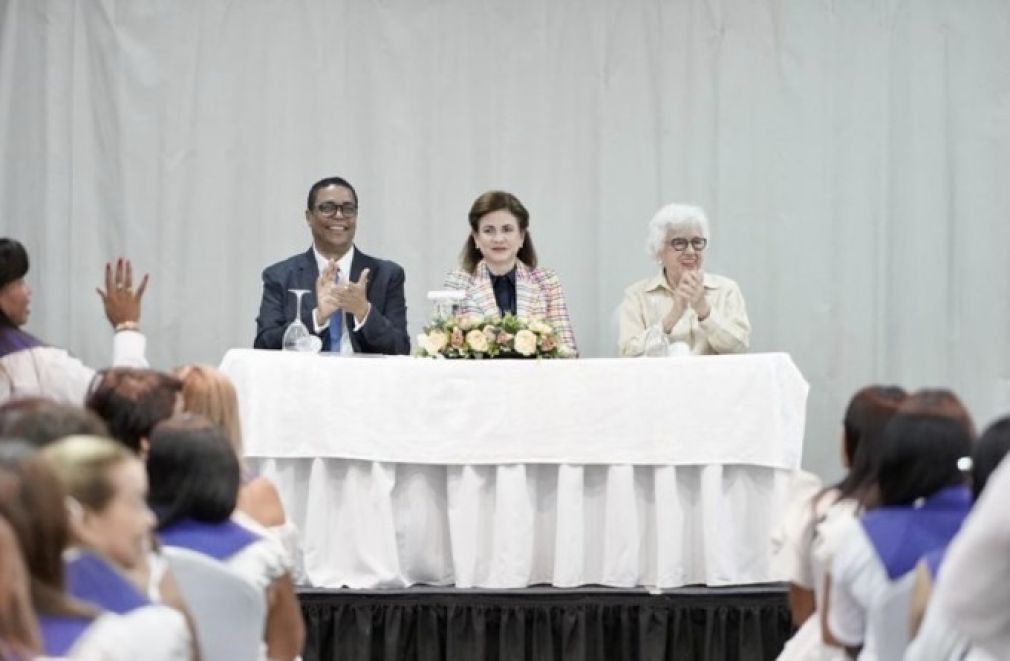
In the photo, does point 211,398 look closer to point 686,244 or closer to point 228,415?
point 228,415

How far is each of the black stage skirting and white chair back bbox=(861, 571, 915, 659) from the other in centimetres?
211

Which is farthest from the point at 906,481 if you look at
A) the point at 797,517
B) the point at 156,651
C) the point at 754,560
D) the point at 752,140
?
the point at 752,140

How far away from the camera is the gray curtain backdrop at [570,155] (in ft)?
23.4

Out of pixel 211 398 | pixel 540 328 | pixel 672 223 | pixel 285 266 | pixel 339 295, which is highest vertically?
pixel 672 223

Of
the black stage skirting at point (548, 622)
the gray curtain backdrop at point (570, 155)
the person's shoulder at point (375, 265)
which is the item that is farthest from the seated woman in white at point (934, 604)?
the gray curtain backdrop at point (570, 155)

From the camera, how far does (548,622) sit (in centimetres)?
521

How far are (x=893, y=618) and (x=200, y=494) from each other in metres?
1.22

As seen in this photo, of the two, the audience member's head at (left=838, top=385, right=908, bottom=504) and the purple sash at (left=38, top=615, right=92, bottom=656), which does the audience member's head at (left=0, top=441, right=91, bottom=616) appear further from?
the audience member's head at (left=838, top=385, right=908, bottom=504)

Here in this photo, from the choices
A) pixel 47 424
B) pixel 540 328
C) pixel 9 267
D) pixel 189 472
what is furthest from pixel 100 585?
pixel 540 328

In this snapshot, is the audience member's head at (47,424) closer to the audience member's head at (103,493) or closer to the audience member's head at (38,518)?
the audience member's head at (103,493)

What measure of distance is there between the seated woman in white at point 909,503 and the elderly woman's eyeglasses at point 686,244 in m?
3.04

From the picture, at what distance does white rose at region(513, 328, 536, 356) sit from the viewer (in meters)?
5.41

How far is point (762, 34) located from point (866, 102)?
1.63ft

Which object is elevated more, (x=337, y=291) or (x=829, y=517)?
(x=337, y=291)
